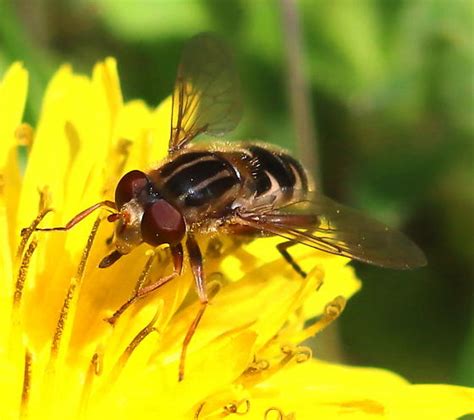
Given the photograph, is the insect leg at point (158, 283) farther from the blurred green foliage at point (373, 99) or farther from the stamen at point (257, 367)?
the blurred green foliage at point (373, 99)

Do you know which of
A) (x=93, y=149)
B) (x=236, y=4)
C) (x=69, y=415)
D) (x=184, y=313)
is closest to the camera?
(x=69, y=415)

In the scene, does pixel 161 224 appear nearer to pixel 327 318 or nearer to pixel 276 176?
pixel 276 176

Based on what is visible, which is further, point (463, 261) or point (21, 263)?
point (463, 261)

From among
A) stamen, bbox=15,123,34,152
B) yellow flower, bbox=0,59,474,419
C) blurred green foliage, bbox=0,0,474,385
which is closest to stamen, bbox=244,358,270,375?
yellow flower, bbox=0,59,474,419

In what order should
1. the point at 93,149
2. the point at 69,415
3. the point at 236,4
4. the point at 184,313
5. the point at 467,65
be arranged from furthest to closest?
the point at 236,4, the point at 467,65, the point at 93,149, the point at 184,313, the point at 69,415

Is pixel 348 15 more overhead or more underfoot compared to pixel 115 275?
more overhead

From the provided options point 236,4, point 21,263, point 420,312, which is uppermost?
point 236,4

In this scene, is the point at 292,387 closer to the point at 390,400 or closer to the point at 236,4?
the point at 390,400

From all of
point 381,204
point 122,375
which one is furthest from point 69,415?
point 381,204
